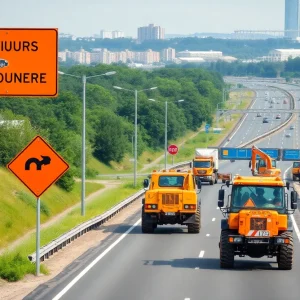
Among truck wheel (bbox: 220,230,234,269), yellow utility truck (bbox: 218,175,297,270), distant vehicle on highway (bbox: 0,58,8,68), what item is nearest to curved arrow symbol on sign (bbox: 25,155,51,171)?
yellow utility truck (bbox: 218,175,297,270)

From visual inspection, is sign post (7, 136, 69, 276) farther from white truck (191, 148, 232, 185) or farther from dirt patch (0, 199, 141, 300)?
white truck (191, 148, 232, 185)

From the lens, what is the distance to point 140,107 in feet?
447

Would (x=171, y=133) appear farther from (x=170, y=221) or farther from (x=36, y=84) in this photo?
(x=36, y=84)

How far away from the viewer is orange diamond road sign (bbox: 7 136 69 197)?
90.3ft

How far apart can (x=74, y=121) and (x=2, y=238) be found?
202 feet

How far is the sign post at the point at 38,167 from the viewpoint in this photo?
2752 cm

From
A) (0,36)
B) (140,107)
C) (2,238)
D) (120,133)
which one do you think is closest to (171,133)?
(140,107)

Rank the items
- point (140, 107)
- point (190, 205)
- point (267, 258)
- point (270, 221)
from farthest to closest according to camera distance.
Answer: point (140, 107)
point (190, 205)
point (267, 258)
point (270, 221)

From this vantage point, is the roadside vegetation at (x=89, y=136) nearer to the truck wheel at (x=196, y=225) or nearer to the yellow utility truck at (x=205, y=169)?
the truck wheel at (x=196, y=225)

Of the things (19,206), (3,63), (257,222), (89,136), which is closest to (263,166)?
(19,206)

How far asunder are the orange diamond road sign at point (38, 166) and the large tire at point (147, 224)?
1551 cm

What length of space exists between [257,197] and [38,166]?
6.51 metres

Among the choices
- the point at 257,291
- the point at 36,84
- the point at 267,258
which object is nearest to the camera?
the point at 36,84

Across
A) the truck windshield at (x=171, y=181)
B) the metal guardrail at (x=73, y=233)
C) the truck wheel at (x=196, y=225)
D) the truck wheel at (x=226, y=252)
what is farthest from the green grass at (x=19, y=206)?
the truck wheel at (x=226, y=252)
